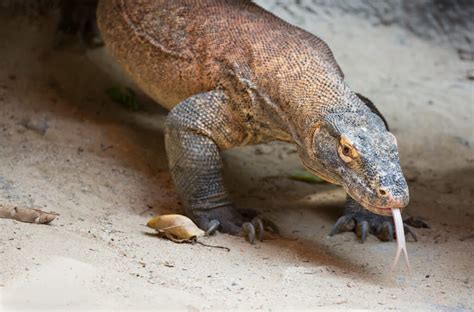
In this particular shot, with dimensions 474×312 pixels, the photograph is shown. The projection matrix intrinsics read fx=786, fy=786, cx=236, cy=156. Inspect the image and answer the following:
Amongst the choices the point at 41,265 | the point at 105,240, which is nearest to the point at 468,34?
the point at 105,240

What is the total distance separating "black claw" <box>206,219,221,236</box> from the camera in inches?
202

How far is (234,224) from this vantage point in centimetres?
531

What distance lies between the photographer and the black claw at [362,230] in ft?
17.4

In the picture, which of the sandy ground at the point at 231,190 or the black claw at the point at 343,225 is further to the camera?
the black claw at the point at 343,225

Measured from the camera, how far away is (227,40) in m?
5.57

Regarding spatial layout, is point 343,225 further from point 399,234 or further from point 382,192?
point 399,234

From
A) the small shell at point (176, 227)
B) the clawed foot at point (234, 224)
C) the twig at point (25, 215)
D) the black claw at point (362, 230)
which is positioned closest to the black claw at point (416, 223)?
the black claw at point (362, 230)

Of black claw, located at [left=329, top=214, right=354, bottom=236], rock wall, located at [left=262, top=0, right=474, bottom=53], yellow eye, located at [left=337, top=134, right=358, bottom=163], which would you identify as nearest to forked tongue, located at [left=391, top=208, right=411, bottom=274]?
yellow eye, located at [left=337, top=134, right=358, bottom=163]

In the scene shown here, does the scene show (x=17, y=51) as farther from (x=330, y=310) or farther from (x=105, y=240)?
(x=330, y=310)

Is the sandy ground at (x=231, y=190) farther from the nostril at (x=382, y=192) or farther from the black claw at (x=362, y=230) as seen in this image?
the nostril at (x=382, y=192)

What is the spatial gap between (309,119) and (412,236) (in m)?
1.16

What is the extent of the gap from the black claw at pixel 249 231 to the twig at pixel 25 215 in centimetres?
127

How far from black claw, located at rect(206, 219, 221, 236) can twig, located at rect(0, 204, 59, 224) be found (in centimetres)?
107

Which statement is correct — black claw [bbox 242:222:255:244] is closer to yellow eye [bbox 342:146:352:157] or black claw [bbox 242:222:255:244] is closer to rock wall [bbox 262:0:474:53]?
yellow eye [bbox 342:146:352:157]
